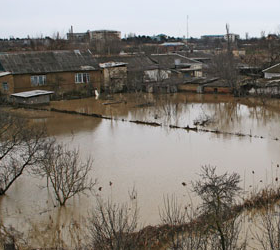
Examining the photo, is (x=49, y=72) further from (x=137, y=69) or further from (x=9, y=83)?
(x=137, y=69)

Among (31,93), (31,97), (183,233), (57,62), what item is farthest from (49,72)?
(183,233)

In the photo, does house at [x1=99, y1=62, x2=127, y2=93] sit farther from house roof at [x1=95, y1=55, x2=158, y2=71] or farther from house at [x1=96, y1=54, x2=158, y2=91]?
house roof at [x1=95, y1=55, x2=158, y2=71]

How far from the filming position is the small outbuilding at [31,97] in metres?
21.1

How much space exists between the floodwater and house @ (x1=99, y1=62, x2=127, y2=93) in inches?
158

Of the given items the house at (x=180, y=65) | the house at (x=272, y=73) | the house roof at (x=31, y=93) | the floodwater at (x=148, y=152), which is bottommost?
the floodwater at (x=148, y=152)

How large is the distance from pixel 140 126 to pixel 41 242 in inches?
377

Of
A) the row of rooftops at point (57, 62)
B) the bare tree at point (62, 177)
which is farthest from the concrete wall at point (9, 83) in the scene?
the bare tree at point (62, 177)

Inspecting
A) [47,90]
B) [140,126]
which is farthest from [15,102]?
[140,126]

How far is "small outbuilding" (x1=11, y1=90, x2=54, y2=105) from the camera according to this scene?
21109 mm

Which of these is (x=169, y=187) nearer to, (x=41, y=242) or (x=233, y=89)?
(x=41, y=242)

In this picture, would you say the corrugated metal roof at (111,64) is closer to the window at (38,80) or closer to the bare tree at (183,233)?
the window at (38,80)

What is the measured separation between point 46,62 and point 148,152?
557 inches

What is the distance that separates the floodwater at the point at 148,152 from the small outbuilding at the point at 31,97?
1.22 meters

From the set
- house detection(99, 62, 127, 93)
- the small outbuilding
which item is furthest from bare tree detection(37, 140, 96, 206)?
house detection(99, 62, 127, 93)
